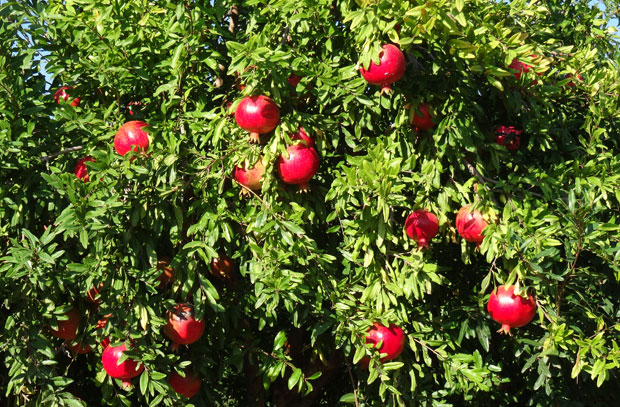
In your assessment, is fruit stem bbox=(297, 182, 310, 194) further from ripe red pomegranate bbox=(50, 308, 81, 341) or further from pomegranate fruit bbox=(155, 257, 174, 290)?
ripe red pomegranate bbox=(50, 308, 81, 341)

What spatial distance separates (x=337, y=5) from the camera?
3.07 metres

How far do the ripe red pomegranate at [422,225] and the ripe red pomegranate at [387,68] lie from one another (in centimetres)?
59

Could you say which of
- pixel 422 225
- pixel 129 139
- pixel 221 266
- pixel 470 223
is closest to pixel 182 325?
pixel 221 266

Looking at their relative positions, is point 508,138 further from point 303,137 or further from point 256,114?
point 256,114

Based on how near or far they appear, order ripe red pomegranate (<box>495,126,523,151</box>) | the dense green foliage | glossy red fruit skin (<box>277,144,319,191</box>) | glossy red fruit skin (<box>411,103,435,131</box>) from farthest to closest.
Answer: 1. ripe red pomegranate (<box>495,126,523,151</box>)
2. glossy red fruit skin (<box>411,103,435,131</box>)
3. glossy red fruit skin (<box>277,144,319,191</box>)
4. the dense green foliage

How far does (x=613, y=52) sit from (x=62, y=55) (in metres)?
3.49

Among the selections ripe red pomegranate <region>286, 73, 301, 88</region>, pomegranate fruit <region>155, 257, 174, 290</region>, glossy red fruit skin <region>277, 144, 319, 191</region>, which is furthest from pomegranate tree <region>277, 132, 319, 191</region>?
pomegranate fruit <region>155, 257, 174, 290</region>

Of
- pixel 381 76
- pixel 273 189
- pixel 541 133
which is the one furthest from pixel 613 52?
pixel 273 189

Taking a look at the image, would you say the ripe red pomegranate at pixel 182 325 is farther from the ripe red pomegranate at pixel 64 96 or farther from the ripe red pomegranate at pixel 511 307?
the ripe red pomegranate at pixel 511 307

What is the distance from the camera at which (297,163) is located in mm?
2762

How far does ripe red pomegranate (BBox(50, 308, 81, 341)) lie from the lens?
2900mm

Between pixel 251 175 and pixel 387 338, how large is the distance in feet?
2.98

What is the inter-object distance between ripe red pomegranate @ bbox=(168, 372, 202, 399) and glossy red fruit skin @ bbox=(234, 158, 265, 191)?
0.89m

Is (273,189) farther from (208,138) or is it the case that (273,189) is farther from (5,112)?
(5,112)
